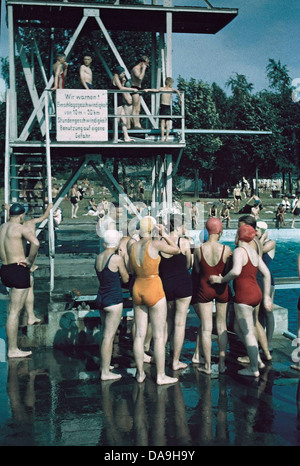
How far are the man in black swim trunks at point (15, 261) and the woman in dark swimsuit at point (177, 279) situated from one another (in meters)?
1.96

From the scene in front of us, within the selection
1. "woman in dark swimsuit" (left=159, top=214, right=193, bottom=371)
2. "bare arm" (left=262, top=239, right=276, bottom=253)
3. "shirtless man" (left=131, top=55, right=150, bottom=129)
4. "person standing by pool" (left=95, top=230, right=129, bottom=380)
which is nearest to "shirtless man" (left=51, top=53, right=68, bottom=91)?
"shirtless man" (left=131, top=55, right=150, bottom=129)

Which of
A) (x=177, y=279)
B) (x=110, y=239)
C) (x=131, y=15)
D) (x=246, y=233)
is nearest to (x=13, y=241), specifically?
(x=110, y=239)

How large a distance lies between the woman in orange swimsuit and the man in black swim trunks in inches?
70.3

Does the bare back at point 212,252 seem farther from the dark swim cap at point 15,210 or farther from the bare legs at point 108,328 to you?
the dark swim cap at point 15,210

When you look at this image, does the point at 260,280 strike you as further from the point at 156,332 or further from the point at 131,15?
the point at 131,15

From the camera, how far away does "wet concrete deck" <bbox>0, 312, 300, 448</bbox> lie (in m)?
4.95

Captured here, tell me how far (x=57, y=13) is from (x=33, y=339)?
9.14m

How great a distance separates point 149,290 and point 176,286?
0.58 m

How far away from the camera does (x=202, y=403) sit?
586 centimetres

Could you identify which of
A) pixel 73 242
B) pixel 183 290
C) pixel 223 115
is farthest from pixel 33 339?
pixel 223 115

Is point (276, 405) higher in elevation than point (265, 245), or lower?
lower

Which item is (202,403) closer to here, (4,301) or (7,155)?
(4,301)

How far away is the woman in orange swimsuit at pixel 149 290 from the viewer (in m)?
6.31

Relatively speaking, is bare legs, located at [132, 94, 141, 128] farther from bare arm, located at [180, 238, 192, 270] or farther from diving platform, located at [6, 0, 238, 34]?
bare arm, located at [180, 238, 192, 270]
